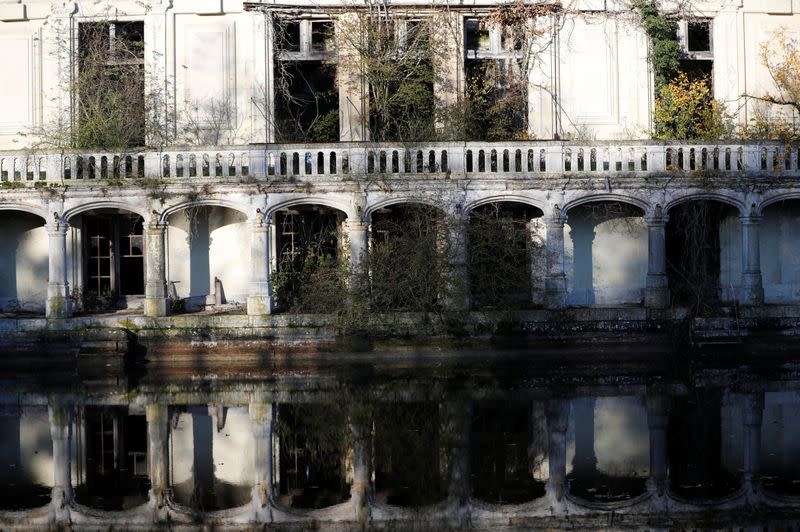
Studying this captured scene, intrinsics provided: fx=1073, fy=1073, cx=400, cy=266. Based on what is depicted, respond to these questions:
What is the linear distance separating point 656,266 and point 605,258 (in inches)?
90.0

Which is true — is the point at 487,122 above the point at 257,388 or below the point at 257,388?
above

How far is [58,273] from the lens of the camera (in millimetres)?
22266

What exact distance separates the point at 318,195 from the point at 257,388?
5.45m

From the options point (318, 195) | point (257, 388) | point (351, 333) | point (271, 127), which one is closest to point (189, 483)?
point (257, 388)

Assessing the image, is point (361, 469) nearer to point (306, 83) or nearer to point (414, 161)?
point (414, 161)

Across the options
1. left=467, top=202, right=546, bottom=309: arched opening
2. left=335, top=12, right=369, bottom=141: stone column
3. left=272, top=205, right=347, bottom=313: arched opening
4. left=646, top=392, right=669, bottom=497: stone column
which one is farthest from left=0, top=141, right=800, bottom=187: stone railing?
left=646, top=392, right=669, bottom=497: stone column

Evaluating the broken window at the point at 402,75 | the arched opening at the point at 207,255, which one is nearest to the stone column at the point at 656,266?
the broken window at the point at 402,75

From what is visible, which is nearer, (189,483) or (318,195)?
(189,483)

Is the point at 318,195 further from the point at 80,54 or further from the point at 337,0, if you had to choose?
the point at 80,54

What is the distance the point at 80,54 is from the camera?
2538 cm

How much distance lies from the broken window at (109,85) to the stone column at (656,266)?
11.7 meters

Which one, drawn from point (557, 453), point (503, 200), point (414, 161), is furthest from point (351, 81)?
point (557, 453)

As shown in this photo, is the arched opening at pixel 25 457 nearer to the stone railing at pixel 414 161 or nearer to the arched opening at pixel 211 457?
the arched opening at pixel 211 457

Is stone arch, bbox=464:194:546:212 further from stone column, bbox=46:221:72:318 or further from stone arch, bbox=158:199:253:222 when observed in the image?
stone column, bbox=46:221:72:318
